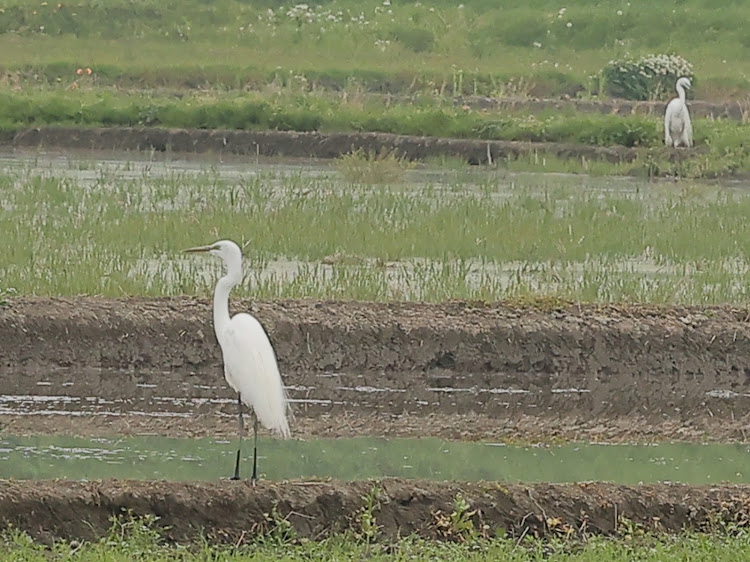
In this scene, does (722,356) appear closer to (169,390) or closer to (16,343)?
(169,390)

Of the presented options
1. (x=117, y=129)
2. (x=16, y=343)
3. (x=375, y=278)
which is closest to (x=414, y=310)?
(x=375, y=278)

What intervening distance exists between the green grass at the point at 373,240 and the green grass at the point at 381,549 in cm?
367

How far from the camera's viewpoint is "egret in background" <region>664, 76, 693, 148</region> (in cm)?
1733

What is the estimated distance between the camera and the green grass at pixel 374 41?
25266 mm

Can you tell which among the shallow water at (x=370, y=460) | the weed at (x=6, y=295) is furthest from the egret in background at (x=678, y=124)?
the shallow water at (x=370, y=460)

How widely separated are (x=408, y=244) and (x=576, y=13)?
2141 centimetres

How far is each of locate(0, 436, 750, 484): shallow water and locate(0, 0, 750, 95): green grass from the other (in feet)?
59.3

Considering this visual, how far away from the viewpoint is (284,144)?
19.3 m

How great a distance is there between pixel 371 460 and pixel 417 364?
1.87 metres

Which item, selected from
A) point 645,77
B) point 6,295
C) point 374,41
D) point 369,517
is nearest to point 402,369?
point 6,295

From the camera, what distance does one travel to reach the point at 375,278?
28.8ft

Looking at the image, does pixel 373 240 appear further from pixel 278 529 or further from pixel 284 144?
pixel 284 144

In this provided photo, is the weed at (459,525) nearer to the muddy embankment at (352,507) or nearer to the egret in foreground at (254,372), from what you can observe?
the muddy embankment at (352,507)

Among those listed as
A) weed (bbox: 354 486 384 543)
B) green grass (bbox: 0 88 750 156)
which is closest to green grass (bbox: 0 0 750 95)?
green grass (bbox: 0 88 750 156)
